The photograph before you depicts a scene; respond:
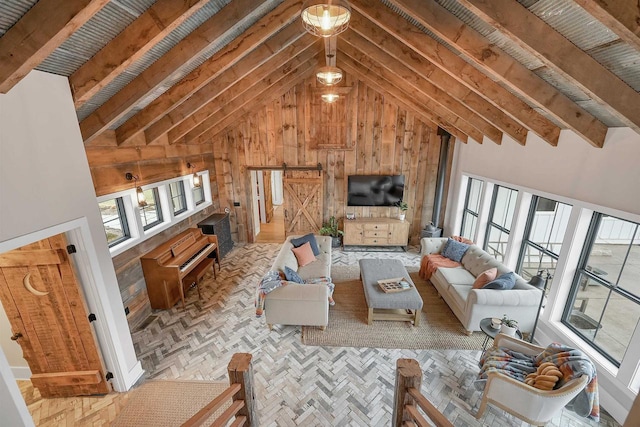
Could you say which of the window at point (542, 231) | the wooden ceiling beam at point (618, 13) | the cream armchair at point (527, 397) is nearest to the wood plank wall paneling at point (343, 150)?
the window at point (542, 231)

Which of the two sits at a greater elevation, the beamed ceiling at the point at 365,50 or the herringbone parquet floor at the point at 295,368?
the beamed ceiling at the point at 365,50

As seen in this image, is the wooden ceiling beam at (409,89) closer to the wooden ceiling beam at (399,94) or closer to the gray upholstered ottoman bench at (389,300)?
the wooden ceiling beam at (399,94)

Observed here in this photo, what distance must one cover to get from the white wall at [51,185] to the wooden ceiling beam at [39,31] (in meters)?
0.39

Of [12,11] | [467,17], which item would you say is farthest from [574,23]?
[12,11]

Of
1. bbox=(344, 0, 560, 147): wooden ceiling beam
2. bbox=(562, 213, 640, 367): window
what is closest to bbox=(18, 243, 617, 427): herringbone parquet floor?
bbox=(562, 213, 640, 367): window

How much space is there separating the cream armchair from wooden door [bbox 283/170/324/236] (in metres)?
5.29

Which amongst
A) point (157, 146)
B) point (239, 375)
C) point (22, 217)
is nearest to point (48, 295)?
point (22, 217)

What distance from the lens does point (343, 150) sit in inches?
269

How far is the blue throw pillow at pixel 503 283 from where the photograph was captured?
12.3ft

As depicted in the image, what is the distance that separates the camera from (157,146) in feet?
15.1

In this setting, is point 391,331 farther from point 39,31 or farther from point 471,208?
point 39,31

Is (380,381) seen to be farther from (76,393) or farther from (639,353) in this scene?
(76,393)

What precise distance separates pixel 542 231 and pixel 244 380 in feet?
19.8

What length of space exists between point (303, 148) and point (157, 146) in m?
3.39
